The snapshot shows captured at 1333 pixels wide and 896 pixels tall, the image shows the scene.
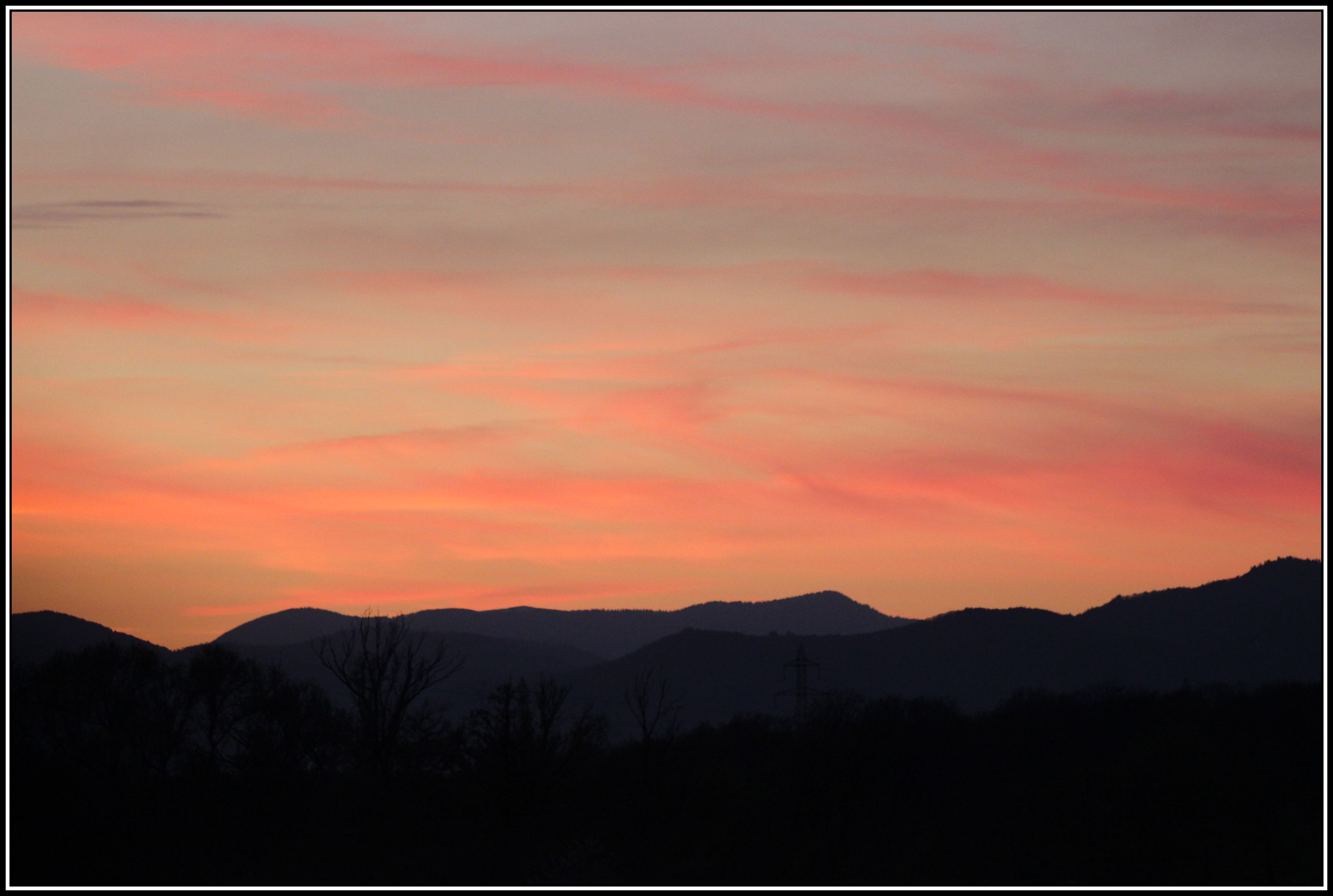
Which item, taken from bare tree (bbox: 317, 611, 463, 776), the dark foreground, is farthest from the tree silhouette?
bare tree (bbox: 317, 611, 463, 776)

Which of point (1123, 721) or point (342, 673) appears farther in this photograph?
point (1123, 721)

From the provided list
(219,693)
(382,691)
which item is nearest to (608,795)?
(382,691)

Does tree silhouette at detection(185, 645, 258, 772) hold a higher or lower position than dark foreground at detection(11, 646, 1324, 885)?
higher

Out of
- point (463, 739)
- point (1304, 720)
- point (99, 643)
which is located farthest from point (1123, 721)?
point (99, 643)

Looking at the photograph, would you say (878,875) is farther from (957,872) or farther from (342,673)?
(342,673)

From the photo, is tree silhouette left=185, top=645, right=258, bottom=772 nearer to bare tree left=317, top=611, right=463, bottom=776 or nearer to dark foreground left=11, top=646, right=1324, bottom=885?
dark foreground left=11, top=646, right=1324, bottom=885

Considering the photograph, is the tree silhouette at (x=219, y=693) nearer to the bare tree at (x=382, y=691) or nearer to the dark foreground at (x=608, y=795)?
the dark foreground at (x=608, y=795)

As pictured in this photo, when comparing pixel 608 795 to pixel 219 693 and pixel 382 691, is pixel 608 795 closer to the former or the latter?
pixel 382 691

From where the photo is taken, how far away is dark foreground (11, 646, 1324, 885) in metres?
44.6

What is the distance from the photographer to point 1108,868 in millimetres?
41500

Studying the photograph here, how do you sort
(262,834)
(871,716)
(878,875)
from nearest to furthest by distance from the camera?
(878,875) → (262,834) → (871,716)

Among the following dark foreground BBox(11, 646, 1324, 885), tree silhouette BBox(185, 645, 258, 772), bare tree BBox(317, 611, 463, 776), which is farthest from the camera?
tree silhouette BBox(185, 645, 258, 772)

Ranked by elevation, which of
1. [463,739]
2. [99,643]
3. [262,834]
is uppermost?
[99,643]

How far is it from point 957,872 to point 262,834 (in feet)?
102
